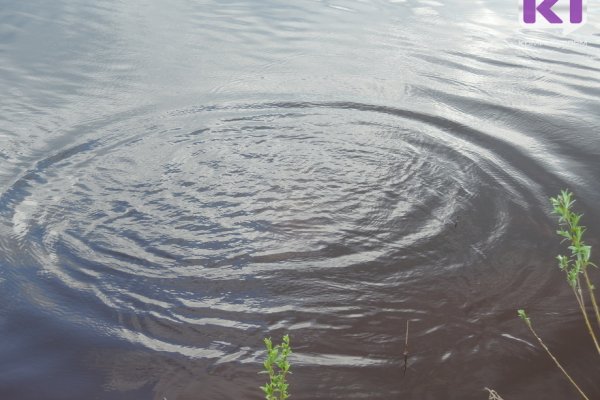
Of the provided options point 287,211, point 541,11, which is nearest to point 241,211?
point 287,211

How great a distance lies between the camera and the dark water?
3043 millimetres

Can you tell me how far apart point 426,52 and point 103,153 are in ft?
13.3

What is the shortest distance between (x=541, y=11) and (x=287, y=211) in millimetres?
7183

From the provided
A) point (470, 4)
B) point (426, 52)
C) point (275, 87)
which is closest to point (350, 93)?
point (275, 87)

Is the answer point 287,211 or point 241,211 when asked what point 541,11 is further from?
point 241,211

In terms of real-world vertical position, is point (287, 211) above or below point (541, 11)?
below

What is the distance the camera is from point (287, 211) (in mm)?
4387

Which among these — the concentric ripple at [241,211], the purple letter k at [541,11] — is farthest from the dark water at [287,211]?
the purple letter k at [541,11]

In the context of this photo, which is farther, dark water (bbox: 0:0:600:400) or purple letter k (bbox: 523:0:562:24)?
purple letter k (bbox: 523:0:562:24)

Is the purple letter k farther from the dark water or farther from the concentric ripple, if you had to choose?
the concentric ripple

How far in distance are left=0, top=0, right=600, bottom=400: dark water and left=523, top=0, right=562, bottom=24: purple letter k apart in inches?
65.6

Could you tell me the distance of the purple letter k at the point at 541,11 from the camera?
371 inches

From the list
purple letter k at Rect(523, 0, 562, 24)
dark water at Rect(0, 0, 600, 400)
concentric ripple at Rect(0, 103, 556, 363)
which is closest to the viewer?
dark water at Rect(0, 0, 600, 400)

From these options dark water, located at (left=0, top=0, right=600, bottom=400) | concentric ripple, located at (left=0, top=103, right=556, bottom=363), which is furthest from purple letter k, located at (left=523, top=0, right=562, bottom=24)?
concentric ripple, located at (left=0, top=103, right=556, bottom=363)
